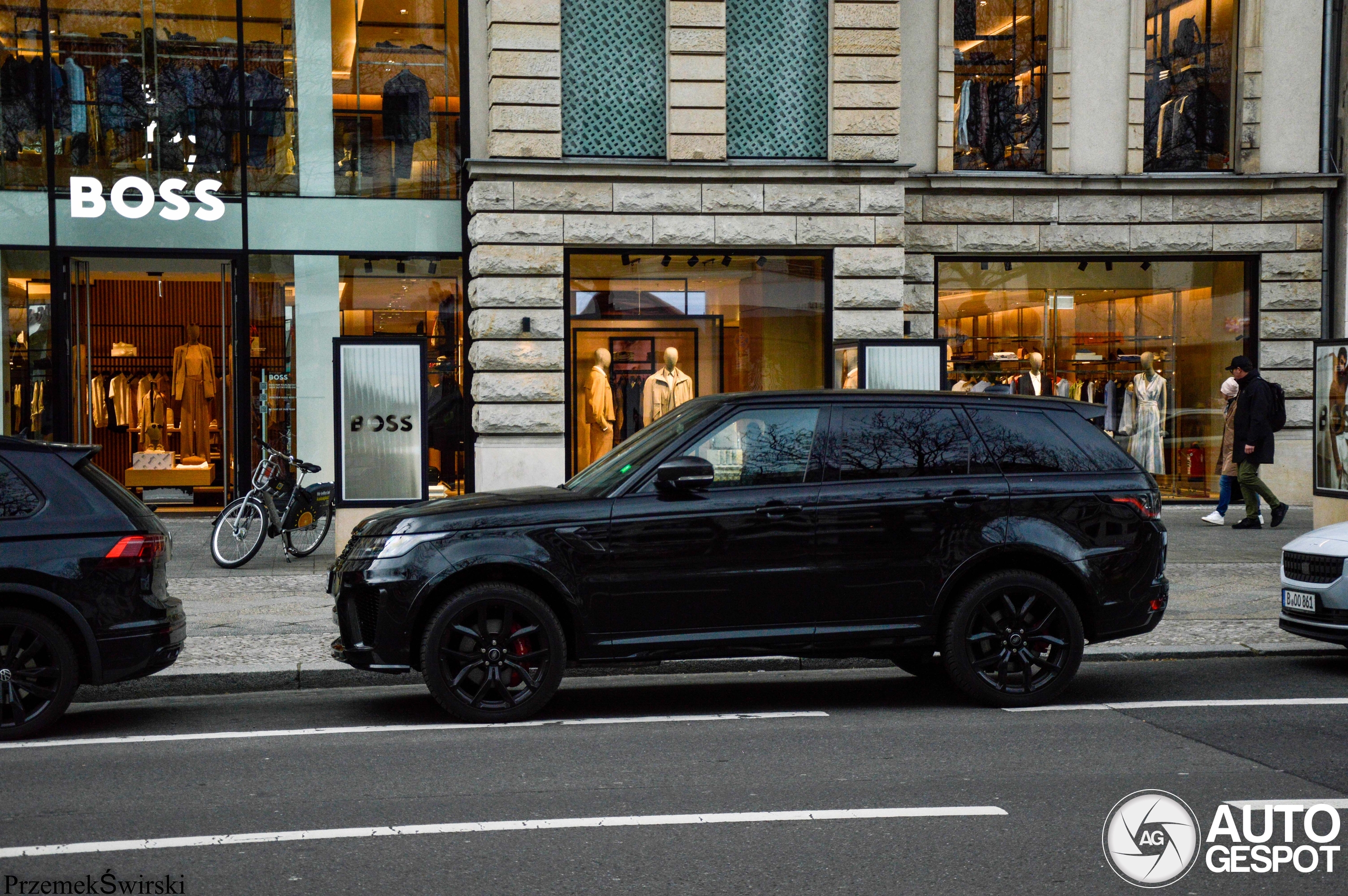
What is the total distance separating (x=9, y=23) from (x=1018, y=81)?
13.2 meters

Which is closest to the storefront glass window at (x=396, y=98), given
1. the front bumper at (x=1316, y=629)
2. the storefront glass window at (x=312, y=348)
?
the storefront glass window at (x=312, y=348)

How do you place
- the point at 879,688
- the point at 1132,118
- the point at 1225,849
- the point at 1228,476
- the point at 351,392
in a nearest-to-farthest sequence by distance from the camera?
the point at 1225,849
the point at 879,688
the point at 351,392
the point at 1228,476
the point at 1132,118

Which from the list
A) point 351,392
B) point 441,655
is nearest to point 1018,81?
point 351,392

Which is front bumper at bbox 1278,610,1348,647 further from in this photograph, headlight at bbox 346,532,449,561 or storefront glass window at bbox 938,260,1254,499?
storefront glass window at bbox 938,260,1254,499

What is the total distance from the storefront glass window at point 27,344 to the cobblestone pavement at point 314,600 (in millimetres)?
2693

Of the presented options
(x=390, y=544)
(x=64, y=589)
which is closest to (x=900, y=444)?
(x=390, y=544)

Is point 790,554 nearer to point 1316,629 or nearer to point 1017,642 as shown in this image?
point 1017,642

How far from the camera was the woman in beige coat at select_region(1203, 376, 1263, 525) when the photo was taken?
16922 mm

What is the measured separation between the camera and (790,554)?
7496 millimetres

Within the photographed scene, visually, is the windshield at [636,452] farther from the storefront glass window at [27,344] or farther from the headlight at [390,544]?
the storefront glass window at [27,344]

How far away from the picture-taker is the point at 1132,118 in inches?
748

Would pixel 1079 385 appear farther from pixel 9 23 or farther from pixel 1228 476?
pixel 9 23

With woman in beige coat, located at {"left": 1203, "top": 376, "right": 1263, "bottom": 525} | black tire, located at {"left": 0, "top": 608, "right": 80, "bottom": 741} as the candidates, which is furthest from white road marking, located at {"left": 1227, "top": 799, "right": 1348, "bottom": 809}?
woman in beige coat, located at {"left": 1203, "top": 376, "right": 1263, "bottom": 525}

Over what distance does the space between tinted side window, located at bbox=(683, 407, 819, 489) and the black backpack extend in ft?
35.3
